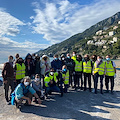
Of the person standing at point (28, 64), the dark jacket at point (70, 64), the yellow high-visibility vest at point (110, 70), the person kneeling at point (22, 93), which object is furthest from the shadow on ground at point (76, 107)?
the person standing at point (28, 64)

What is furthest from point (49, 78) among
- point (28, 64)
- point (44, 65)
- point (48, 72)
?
point (28, 64)

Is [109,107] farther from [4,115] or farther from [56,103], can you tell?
[4,115]

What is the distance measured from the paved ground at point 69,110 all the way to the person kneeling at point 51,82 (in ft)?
1.45

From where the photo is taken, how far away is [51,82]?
6.00 m

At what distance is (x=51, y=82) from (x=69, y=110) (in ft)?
5.92

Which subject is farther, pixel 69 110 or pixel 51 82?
pixel 51 82

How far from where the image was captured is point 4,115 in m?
4.23

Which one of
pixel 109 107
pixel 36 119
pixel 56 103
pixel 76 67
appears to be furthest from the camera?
pixel 76 67

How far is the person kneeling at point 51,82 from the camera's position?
5940 mm

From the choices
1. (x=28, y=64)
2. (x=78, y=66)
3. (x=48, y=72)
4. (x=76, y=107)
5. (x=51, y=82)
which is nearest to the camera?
(x=76, y=107)

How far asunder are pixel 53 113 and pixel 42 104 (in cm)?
96

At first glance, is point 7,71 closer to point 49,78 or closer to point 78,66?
point 49,78

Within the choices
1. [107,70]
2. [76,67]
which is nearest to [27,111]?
[76,67]

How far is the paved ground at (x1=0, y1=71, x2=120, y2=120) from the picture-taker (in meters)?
4.11
